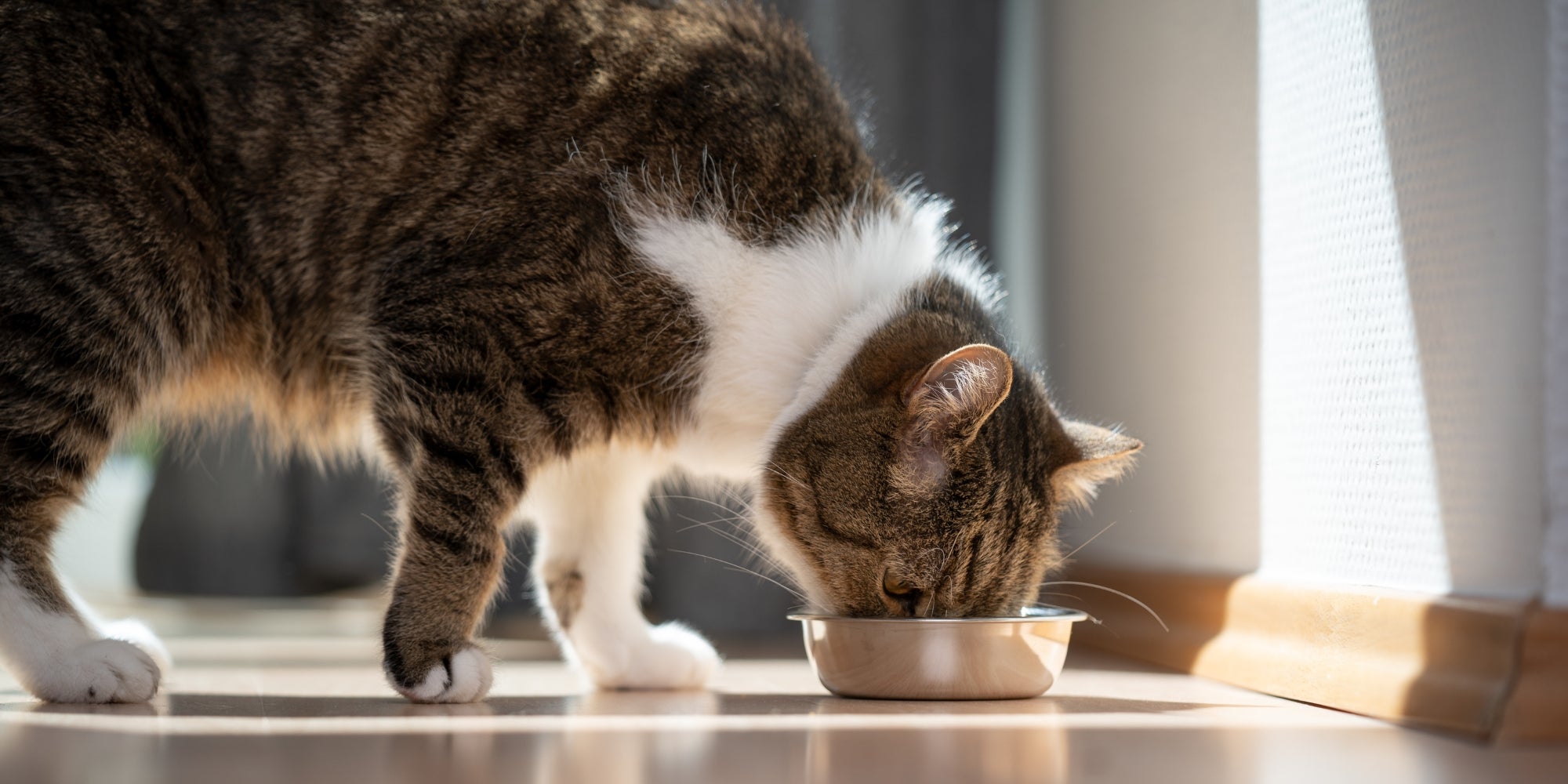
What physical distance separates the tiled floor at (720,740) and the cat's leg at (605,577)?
80mm

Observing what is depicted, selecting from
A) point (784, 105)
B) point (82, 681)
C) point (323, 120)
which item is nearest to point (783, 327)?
point (784, 105)

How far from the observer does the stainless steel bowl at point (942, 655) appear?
1.63 meters

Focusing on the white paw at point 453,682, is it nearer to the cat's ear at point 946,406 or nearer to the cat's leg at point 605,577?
the cat's leg at point 605,577

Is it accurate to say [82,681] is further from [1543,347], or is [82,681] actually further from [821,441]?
[1543,347]

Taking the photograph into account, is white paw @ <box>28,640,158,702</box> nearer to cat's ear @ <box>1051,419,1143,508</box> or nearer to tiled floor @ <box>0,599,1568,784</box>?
tiled floor @ <box>0,599,1568,784</box>

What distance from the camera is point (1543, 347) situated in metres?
1.31

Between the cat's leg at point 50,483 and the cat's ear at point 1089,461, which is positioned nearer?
the cat's leg at point 50,483

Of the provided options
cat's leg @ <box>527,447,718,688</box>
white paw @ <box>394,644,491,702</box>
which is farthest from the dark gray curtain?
white paw @ <box>394,644,491,702</box>

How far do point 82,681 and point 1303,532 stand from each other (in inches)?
64.7

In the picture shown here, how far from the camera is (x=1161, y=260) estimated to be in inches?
93.7

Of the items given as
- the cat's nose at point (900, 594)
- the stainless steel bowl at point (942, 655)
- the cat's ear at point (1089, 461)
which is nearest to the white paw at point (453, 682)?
the stainless steel bowl at point (942, 655)

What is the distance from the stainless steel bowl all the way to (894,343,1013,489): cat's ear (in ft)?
0.60

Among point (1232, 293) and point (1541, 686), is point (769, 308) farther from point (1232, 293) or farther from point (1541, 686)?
point (1541, 686)

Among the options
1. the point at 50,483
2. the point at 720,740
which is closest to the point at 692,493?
the point at 50,483
